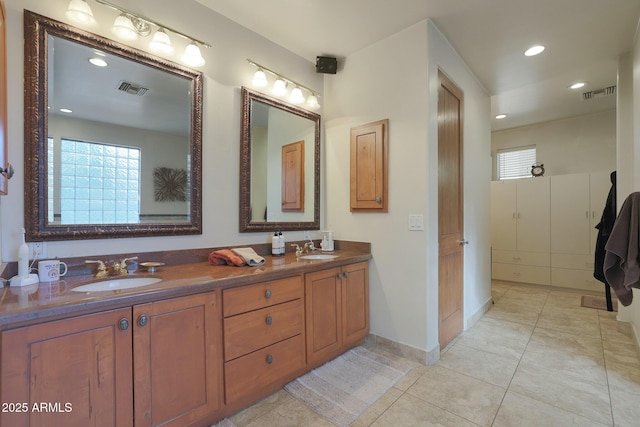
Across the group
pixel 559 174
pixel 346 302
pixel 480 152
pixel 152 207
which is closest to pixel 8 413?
pixel 152 207

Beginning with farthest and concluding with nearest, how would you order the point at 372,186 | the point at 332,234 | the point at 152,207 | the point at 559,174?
the point at 559,174
the point at 332,234
the point at 372,186
the point at 152,207

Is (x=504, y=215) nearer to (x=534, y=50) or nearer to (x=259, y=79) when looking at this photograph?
(x=534, y=50)

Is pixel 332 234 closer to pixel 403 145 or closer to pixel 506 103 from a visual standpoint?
pixel 403 145

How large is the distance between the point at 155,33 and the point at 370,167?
6.08ft

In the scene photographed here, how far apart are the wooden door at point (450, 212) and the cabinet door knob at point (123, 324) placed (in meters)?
2.22

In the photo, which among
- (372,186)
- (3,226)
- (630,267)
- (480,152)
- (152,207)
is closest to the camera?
(3,226)

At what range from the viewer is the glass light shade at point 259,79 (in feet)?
7.59

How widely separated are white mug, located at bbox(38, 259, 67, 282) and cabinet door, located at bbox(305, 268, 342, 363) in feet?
4.53

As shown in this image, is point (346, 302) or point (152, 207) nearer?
point (152, 207)

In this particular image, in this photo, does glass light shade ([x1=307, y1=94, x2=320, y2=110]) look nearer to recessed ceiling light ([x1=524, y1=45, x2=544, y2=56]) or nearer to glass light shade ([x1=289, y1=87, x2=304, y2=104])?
glass light shade ([x1=289, y1=87, x2=304, y2=104])

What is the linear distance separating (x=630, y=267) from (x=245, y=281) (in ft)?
7.29

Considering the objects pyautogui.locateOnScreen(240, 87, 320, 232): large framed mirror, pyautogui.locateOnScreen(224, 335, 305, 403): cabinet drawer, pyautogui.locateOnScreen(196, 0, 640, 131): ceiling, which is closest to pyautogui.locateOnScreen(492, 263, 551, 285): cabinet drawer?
pyautogui.locateOnScreen(196, 0, 640, 131): ceiling

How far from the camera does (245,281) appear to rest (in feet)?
5.41

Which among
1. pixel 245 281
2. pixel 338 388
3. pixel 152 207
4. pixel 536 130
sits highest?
pixel 536 130
